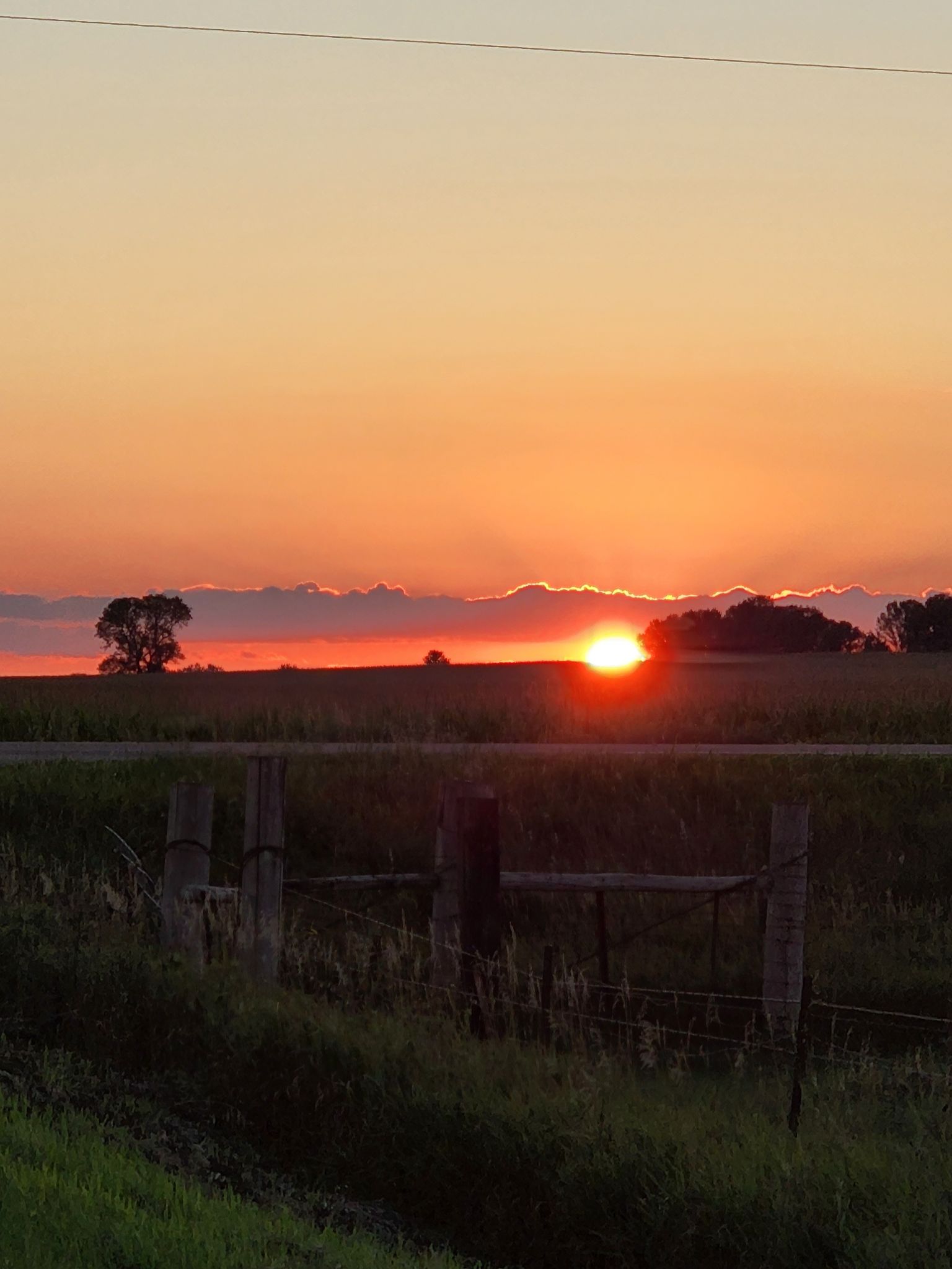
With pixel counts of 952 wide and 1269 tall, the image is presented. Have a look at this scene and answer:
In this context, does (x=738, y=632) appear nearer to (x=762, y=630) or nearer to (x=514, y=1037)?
(x=762, y=630)

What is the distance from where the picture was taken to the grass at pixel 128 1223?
5383 mm

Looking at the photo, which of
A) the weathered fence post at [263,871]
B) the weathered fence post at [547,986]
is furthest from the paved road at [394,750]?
the weathered fence post at [547,986]

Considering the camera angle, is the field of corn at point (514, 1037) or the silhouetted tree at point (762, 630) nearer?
the field of corn at point (514, 1037)

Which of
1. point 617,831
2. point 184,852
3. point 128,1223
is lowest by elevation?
point 128,1223

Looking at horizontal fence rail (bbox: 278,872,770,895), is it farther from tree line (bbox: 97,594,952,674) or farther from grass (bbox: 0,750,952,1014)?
tree line (bbox: 97,594,952,674)

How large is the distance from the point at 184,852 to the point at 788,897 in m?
5.22

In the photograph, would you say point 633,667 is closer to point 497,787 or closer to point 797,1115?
point 497,787

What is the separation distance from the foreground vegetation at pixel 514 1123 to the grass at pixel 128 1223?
47.2 inches

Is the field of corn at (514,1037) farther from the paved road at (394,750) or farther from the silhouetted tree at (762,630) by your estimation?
the silhouetted tree at (762,630)

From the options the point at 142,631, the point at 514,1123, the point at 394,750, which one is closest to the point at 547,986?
the point at 514,1123

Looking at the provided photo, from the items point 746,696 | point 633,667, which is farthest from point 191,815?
point 633,667

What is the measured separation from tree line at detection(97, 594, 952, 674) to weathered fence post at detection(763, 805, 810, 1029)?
86.8 metres

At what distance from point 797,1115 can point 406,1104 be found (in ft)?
7.60

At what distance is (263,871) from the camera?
11188 millimetres
